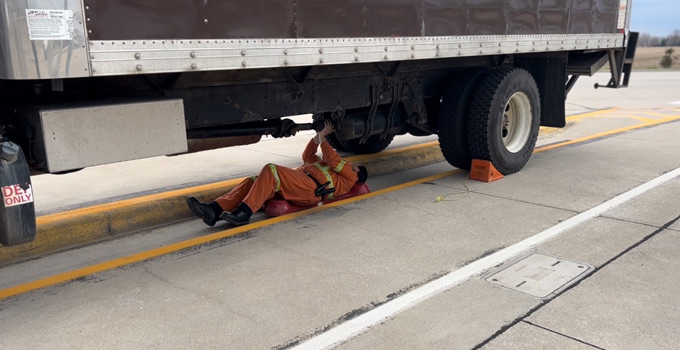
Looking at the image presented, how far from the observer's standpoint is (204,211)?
512cm

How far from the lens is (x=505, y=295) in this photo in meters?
3.74

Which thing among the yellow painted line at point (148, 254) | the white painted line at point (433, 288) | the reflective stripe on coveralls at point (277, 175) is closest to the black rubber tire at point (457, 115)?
the yellow painted line at point (148, 254)

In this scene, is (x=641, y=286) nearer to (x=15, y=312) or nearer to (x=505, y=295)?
(x=505, y=295)

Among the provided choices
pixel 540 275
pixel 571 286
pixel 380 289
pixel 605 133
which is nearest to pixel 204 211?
pixel 380 289

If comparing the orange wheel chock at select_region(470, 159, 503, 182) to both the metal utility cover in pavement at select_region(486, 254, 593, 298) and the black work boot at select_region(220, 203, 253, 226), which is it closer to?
the metal utility cover in pavement at select_region(486, 254, 593, 298)

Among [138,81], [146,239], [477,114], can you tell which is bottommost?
[146,239]

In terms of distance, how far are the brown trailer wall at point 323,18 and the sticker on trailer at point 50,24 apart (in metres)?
0.11

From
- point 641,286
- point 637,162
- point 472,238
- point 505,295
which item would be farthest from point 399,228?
point 637,162

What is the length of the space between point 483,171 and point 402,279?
2928 millimetres

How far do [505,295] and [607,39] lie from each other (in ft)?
16.3

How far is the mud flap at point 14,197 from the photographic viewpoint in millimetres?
3139

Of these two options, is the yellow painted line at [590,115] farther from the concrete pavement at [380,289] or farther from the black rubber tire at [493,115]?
the concrete pavement at [380,289]

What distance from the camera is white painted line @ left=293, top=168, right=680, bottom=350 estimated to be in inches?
129

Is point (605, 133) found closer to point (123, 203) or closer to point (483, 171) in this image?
point (483, 171)
